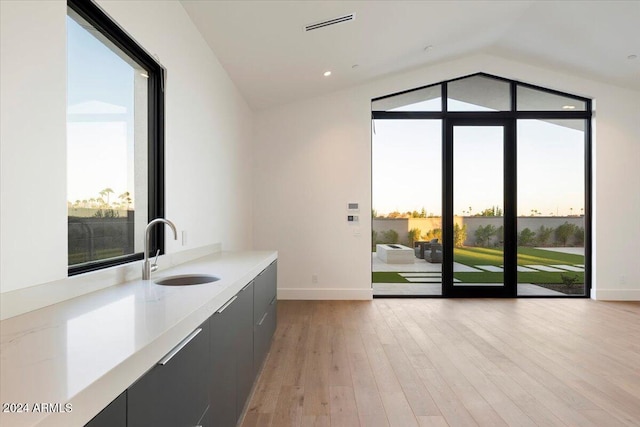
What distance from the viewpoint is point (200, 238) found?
3064mm

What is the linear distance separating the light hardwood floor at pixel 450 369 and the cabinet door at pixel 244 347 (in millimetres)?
176

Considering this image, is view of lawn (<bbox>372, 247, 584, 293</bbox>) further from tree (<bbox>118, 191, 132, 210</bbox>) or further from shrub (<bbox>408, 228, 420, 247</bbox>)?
tree (<bbox>118, 191, 132, 210</bbox>)

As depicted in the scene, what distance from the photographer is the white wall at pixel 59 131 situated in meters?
1.21

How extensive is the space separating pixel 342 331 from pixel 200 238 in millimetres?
1756

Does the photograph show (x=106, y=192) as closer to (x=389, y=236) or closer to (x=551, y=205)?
(x=389, y=236)

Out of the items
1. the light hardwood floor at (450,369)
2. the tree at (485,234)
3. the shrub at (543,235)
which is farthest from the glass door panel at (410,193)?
the shrub at (543,235)

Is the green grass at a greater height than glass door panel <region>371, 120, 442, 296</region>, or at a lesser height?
lesser

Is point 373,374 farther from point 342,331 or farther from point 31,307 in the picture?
point 31,307

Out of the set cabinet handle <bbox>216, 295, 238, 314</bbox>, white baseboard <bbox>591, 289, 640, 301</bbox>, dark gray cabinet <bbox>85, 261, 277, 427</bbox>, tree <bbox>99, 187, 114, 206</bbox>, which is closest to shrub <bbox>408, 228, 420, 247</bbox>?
white baseboard <bbox>591, 289, 640, 301</bbox>

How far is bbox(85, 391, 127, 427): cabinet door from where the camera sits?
2.29 ft

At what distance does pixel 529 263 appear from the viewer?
5.37 m

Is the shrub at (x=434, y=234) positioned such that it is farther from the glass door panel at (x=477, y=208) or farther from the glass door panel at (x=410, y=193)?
the glass door panel at (x=477, y=208)

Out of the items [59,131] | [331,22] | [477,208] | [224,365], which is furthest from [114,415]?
[477,208]

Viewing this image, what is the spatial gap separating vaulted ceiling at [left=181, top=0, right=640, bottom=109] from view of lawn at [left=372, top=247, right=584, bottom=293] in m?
2.67
